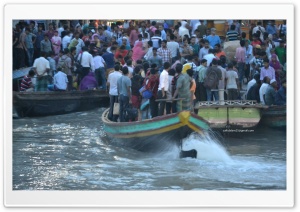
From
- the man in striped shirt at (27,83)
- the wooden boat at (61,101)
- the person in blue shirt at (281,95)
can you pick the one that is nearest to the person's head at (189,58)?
the wooden boat at (61,101)

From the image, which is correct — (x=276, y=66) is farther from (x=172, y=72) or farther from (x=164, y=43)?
(x=164, y=43)

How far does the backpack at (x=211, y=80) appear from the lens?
37.6ft

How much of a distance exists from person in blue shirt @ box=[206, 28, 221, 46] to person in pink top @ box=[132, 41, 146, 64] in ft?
2.55

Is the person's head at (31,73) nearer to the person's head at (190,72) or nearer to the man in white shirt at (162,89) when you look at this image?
the man in white shirt at (162,89)

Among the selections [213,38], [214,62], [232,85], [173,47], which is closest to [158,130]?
[232,85]

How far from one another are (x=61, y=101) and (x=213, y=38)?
6.24 ft

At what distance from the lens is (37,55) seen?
1145 centimetres

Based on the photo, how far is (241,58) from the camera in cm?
1165

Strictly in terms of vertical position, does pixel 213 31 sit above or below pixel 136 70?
above

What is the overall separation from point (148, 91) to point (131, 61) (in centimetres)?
54

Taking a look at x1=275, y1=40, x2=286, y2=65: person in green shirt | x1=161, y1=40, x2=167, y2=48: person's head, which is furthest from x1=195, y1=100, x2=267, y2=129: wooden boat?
x1=161, y1=40, x2=167, y2=48: person's head

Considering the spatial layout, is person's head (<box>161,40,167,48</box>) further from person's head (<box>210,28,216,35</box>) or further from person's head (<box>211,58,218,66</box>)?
→ person's head (<box>210,28,216,35</box>)
